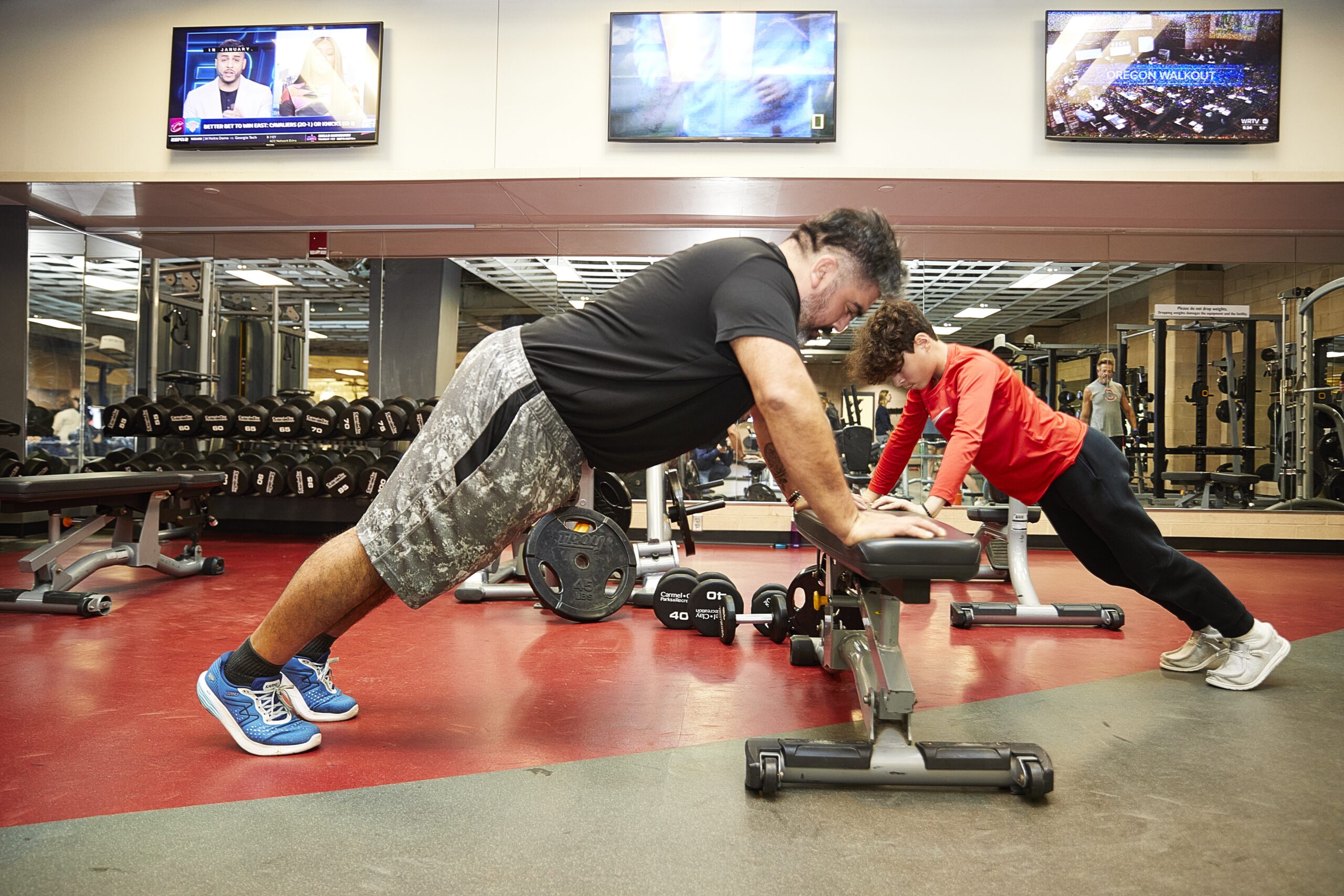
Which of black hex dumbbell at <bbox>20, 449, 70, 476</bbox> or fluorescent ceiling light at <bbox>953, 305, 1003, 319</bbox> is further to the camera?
fluorescent ceiling light at <bbox>953, 305, 1003, 319</bbox>

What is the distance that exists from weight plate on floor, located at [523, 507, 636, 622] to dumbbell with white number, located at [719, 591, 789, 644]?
1049 millimetres

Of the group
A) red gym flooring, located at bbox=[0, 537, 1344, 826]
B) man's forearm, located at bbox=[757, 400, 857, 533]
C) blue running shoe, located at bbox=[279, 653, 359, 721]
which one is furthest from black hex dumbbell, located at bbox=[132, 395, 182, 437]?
man's forearm, located at bbox=[757, 400, 857, 533]

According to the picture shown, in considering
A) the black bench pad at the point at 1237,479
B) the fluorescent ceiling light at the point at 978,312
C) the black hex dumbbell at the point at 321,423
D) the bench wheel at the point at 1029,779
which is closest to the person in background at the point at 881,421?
the fluorescent ceiling light at the point at 978,312

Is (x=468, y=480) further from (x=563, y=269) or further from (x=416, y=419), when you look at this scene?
(x=563, y=269)

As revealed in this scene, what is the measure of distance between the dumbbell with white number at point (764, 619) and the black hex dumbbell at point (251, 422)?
4.23 metres

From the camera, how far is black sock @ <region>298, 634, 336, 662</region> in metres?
1.93

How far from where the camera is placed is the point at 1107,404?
632 centimetres

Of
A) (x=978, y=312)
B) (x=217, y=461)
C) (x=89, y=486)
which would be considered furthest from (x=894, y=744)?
(x=217, y=461)

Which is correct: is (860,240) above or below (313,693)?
above

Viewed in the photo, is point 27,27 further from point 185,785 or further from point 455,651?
point 185,785

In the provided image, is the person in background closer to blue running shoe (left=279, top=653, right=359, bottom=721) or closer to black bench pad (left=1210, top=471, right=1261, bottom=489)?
black bench pad (left=1210, top=471, right=1261, bottom=489)

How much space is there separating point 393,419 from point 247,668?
13.7ft

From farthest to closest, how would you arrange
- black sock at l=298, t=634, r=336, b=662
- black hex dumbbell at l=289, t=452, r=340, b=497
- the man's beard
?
black hex dumbbell at l=289, t=452, r=340, b=497
black sock at l=298, t=634, r=336, b=662
the man's beard

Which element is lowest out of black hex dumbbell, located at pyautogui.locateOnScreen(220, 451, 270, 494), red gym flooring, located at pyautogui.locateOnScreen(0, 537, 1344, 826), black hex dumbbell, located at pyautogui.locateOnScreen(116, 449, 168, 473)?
red gym flooring, located at pyautogui.locateOnScreen(0, 537, 1344, 826)
